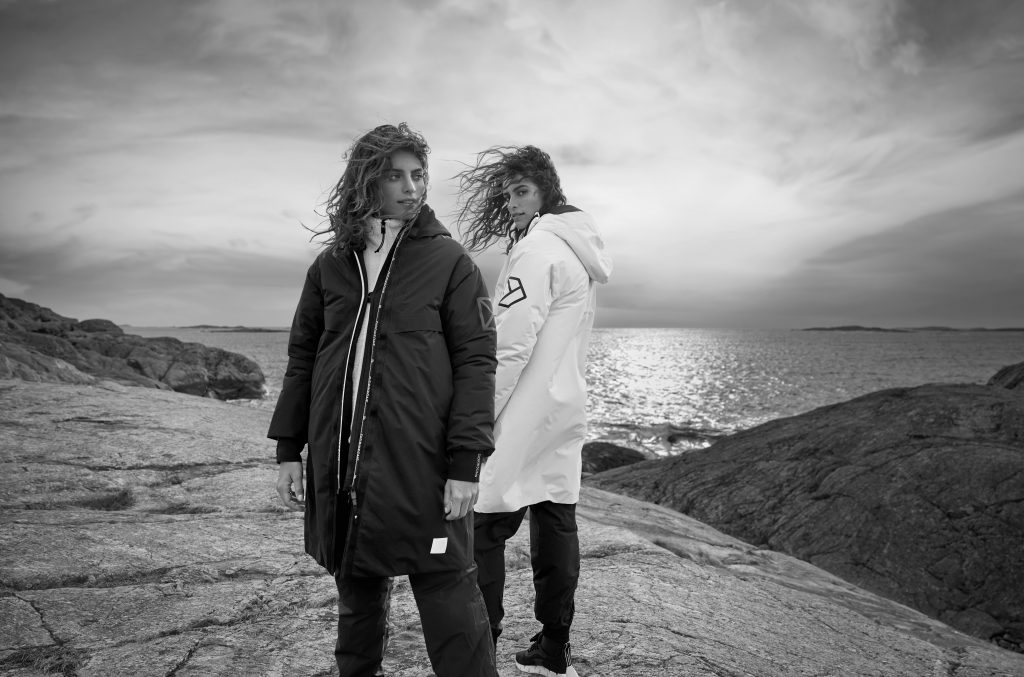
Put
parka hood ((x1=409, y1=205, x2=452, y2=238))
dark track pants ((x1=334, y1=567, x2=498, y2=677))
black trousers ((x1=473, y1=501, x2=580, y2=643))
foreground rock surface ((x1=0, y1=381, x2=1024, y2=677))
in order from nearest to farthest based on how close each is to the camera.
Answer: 1. dark track pants ((x1=334, y1=567, x2=498, y2=677))
2. parka hood ((x1=409, y1=205, x2=452, y2=238))
3. black trousers ((x1=473, y1=501, x2=580, y2=643))
4. foreground rock surface ((x1=0, y1=381, x2=1024, y2=677))

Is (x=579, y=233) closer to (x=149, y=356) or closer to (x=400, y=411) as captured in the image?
(x=400, y=411)

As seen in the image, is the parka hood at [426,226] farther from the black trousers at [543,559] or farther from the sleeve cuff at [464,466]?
the black trousers at [543,559]

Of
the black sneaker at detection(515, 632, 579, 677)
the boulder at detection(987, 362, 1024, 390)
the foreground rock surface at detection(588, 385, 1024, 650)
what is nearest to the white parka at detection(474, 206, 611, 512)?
the black sneaker at detection(515, 632, 579, 677)

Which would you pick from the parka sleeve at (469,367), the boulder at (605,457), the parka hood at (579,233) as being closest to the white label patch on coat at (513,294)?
the parka hood at (579,233)

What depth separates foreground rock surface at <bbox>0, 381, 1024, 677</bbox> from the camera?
3.10 m

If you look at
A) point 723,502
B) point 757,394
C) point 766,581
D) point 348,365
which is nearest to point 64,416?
point 348,365

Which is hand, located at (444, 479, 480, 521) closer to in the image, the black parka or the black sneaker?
the black parka

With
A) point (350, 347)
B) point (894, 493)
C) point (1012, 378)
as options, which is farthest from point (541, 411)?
point (1012, 378)

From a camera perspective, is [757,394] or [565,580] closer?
[565,580]

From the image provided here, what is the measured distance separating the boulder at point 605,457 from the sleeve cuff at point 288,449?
12910 mm

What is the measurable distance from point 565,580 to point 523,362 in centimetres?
102

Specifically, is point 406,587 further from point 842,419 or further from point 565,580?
point 842,419

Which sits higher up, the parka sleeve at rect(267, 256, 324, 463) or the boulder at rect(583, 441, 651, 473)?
the parka sleeve at rect(267, 256, 324, 463)

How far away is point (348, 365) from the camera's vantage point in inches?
89.3
